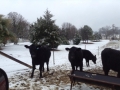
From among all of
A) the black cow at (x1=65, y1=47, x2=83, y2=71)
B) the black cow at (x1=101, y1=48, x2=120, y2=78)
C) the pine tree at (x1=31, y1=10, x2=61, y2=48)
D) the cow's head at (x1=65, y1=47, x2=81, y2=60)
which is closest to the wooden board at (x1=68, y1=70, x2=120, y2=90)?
the black cow at (x1=101, y1=48, x2=120, y2=78)

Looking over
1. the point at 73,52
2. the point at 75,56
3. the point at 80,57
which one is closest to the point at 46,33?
the point at 80,57

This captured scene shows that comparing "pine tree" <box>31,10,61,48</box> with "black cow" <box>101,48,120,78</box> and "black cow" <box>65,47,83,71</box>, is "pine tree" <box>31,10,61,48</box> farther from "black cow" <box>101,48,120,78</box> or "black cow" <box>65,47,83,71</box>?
"black cow" <box>101,48,120,78</box>

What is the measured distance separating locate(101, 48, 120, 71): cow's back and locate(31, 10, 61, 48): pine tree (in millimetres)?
17847

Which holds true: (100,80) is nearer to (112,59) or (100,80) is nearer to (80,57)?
(112,59)

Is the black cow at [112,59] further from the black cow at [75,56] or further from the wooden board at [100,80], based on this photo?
the black cow at [75,56]

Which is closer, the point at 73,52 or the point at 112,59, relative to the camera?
the point at 112,59

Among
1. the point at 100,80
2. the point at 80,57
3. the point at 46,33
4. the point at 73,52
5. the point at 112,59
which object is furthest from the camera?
the point at 46,33

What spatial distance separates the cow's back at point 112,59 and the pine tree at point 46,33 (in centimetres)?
1785

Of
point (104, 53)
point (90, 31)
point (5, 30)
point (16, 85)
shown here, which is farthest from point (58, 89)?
point (90, 31)

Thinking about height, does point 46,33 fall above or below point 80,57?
above

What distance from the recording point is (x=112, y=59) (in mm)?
6797

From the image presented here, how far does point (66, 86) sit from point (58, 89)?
49 centimetres

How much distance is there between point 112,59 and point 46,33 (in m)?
19.4

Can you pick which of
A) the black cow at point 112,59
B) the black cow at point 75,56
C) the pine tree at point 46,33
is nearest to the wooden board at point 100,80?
the black cow at point 112,59
